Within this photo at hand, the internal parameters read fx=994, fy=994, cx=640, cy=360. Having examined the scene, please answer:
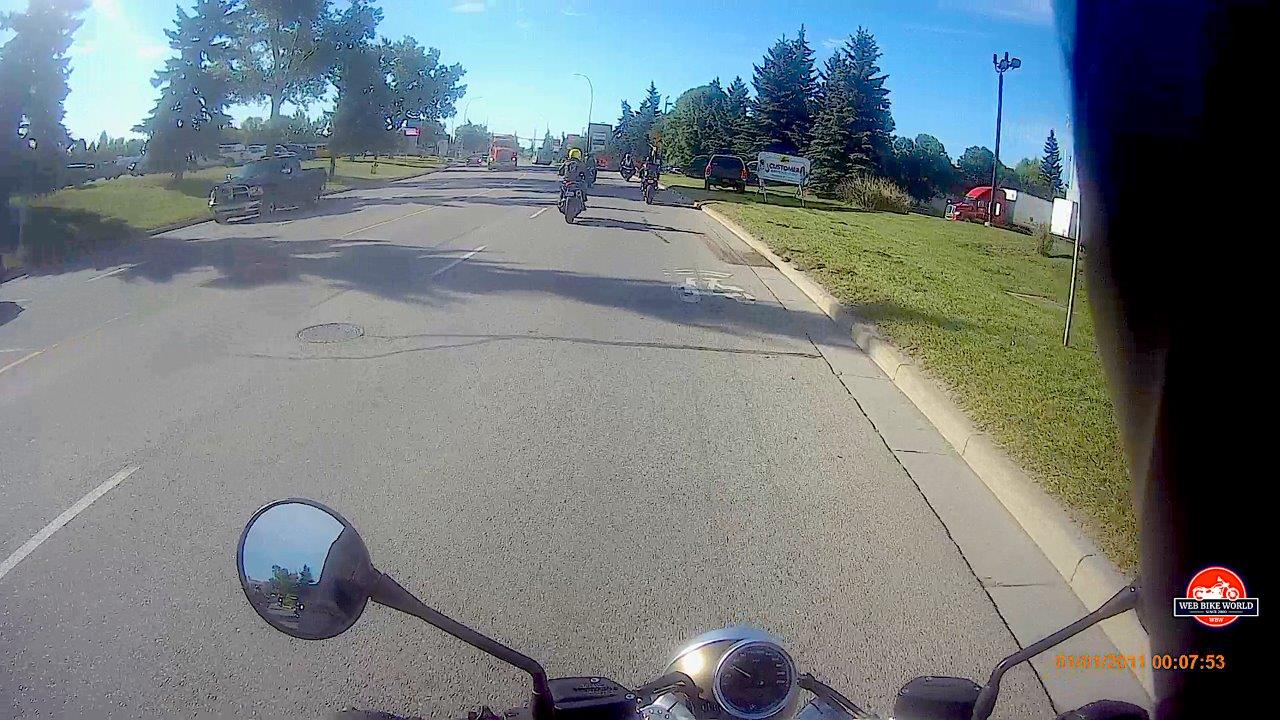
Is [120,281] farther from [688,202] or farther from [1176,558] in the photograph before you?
[688,202]

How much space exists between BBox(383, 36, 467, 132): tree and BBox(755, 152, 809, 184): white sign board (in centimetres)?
1845

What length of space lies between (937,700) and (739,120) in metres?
36.1

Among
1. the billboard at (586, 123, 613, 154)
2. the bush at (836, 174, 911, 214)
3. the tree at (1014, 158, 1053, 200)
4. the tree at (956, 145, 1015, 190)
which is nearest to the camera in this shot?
the tree at (1014, 158, 1053, 200)

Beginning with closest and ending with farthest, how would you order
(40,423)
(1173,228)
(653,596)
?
(1173,228)
(653,596)
(40,423)

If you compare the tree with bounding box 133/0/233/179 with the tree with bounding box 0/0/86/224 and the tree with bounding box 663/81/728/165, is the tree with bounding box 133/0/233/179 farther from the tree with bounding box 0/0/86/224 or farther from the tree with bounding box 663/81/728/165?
the tree with bounding box 663/81/728/165

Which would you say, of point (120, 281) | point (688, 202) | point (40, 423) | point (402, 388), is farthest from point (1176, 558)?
point (688, 202)

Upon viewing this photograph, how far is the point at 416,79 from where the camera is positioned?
4741cm

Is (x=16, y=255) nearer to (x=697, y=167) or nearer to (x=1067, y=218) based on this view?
(x=1067, y=218)

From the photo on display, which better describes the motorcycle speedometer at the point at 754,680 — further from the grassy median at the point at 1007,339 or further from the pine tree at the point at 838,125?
the pine tree at the point at 838,125

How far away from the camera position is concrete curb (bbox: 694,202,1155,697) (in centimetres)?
366

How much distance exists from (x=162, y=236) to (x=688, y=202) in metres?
20.0

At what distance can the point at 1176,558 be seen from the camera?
8.61ft

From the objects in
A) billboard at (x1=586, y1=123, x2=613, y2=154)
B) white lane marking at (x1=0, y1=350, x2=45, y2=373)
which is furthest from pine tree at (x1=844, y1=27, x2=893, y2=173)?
billboard at (x1=586, y1=123, x2=613, y2=154)

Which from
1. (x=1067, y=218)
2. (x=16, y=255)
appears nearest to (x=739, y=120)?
(x=16, y=255)
